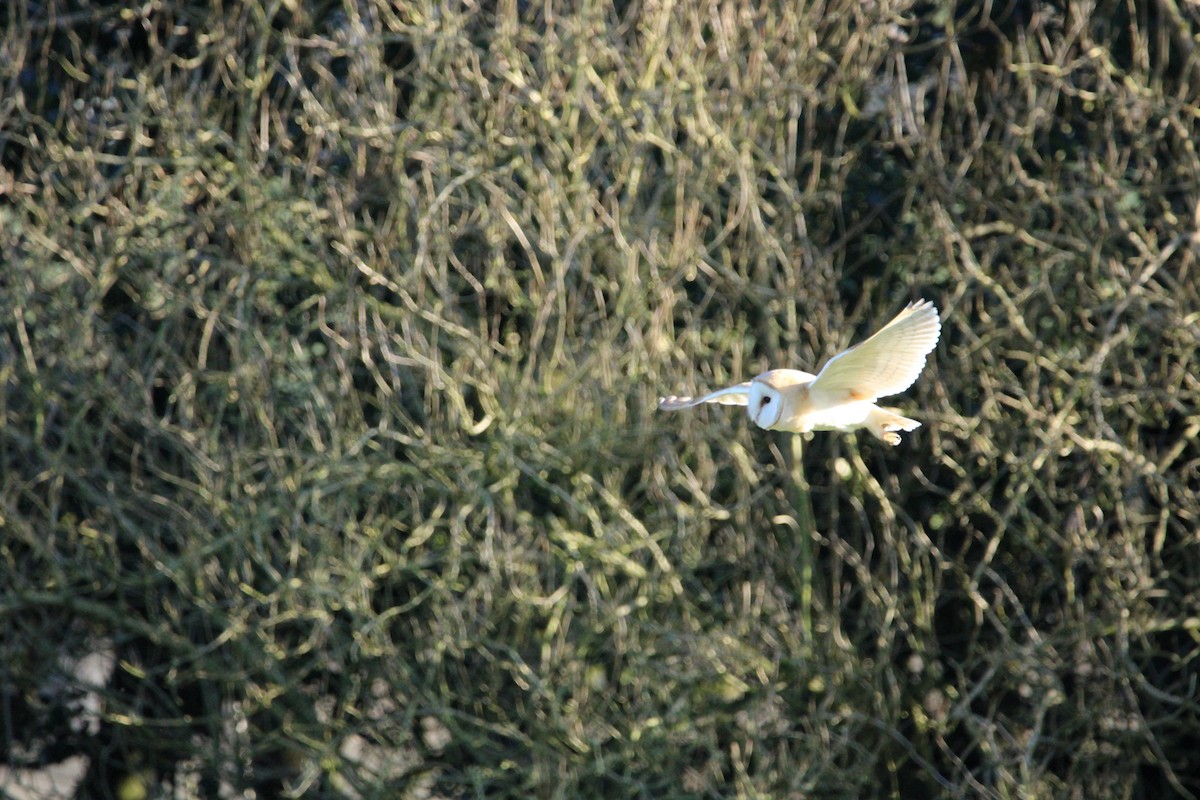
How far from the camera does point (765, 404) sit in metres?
2.00

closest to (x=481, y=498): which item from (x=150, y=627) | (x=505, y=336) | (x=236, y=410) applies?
(x=505, y=336)

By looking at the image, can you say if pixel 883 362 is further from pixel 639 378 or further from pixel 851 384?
pixel 639 378

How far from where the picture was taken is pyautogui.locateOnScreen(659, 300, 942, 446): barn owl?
1.91m

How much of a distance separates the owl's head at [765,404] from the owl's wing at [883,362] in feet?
0.16

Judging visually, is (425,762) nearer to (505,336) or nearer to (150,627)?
(150,627)

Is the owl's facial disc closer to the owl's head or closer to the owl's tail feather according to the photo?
the owl's head

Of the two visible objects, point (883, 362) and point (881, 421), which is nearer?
point (883, 362)

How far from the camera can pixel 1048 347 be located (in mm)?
3725

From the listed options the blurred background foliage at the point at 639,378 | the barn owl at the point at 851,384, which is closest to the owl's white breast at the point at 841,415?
the barn owl at the point at 851,384

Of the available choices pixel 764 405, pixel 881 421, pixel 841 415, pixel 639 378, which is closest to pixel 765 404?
pixel 764 405

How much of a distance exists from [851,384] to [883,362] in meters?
0.06

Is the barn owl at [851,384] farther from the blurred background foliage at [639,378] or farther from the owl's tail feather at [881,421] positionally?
the blurred background foliage at [639,378]

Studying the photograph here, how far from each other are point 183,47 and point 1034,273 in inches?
89.3

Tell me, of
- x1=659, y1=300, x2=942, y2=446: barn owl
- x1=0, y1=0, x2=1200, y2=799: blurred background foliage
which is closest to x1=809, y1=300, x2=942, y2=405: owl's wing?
x1=659, y1=300, x2=942, y2=446: barn owl
